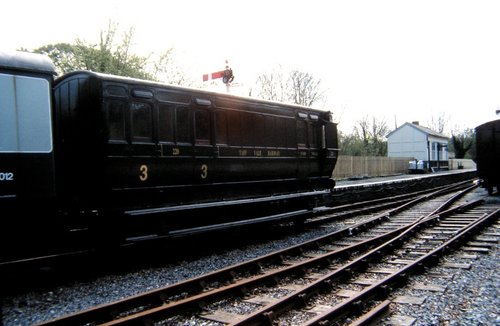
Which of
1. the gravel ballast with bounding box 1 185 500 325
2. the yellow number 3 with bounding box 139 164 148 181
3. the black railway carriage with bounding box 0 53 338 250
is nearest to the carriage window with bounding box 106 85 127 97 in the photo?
the black railway carriage with bounding box 0 53 338 250

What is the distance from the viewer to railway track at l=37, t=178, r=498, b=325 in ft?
17.2

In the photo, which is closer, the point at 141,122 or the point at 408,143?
the point at 141,122

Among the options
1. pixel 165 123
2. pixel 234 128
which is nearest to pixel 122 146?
pixel 165 123

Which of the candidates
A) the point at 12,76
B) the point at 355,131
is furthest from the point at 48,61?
the point at 355,131

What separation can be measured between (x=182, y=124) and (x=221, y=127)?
3.85 ft

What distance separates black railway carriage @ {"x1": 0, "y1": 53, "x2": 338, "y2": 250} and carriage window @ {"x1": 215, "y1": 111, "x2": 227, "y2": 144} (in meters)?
0.02

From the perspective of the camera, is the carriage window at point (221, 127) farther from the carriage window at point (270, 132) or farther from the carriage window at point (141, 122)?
the carriage window at point (141, 122)

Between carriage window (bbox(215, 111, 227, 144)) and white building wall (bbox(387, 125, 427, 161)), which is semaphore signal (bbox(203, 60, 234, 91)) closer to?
carriage window (bbox(215, 111, 227, 144))

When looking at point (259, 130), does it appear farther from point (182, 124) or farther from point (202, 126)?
point (182, 124)

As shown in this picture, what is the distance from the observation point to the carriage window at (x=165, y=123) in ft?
28.2

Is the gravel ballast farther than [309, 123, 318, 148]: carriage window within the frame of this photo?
No

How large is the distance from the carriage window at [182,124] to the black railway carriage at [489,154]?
16790mm

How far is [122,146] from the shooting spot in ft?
25.9

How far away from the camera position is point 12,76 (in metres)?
6.48
